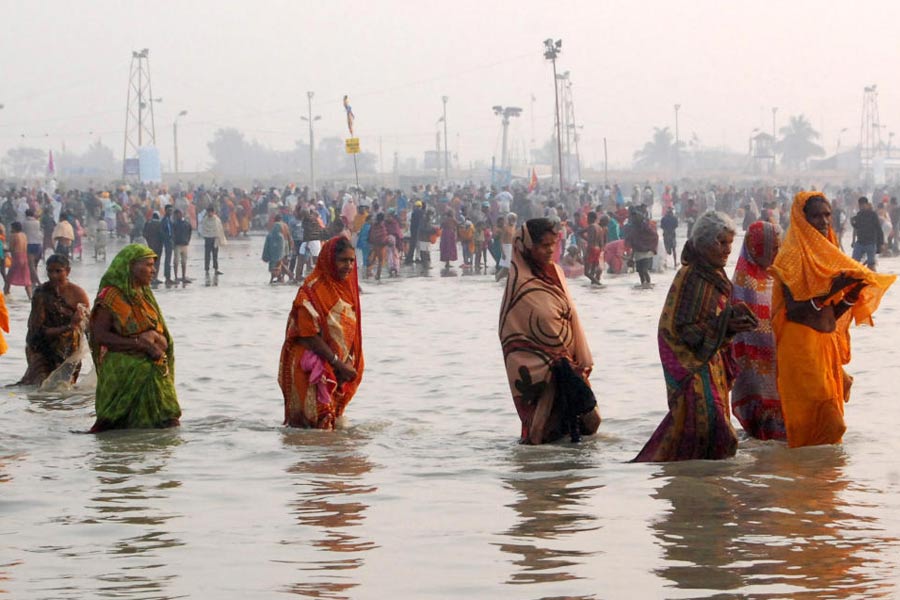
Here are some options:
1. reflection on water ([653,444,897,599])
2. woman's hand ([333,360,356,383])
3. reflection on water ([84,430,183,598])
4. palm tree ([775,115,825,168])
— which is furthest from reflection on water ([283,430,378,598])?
palm tree ([775,115,825,168])

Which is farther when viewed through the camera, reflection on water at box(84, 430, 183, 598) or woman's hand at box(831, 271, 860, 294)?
woman's hand at box(831, 271, 860, 294)

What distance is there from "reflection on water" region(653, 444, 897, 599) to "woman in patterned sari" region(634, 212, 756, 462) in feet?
A: 0.43

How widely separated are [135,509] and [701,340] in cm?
249

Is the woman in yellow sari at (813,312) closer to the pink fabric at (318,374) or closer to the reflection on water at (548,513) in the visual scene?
the reflection on water at (548,513)

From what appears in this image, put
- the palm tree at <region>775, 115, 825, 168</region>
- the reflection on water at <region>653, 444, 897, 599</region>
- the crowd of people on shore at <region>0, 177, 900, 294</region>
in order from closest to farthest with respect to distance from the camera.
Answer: the reflection on water at <region>653, 444, 897, 599</region>, the crowd of people on shore at <region>0, 177, 900, 294</region>, the palm tree at <region>775, 115, 825, 168</region>

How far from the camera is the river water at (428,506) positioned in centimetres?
470

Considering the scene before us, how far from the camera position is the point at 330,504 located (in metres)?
6.21

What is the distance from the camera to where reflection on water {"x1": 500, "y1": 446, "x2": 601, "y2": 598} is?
4.88 metres

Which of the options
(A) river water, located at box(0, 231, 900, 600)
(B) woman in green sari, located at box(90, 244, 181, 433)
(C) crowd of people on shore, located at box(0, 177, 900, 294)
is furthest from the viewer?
(C) crowd of people on shore, located at box(0, 177, 900, 294)

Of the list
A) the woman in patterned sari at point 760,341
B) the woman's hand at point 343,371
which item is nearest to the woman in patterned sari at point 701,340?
the woman in patterned sari at point 760,341

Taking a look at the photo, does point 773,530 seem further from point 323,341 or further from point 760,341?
point 323,341

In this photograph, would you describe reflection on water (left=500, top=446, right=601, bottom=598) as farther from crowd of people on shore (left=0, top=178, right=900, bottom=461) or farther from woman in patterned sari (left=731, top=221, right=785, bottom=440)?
woman in patterned sari (left=731, top=221, right=785, bottom=440)

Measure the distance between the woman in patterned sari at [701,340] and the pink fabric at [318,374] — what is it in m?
2.17

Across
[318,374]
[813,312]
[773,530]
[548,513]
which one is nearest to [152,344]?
[318,374]
